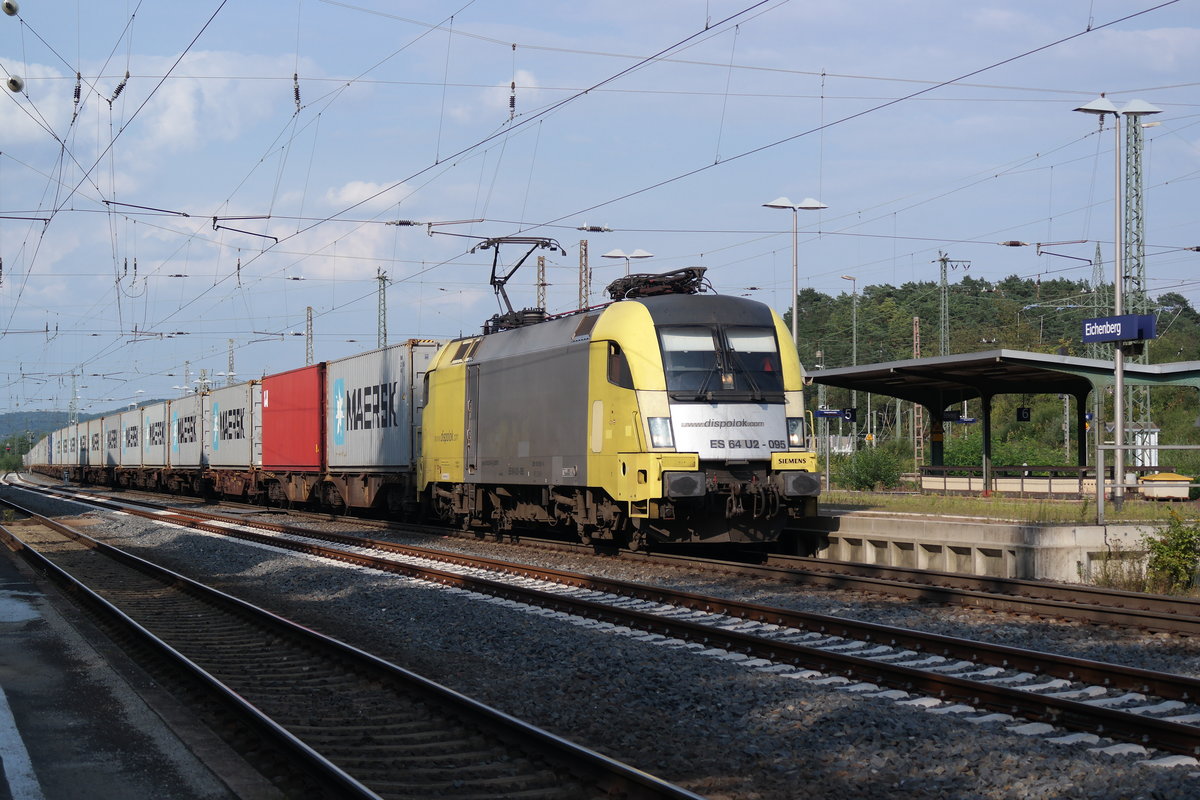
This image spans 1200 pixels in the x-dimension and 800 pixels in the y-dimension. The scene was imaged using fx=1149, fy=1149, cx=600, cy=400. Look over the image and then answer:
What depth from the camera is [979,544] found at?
1495 cm

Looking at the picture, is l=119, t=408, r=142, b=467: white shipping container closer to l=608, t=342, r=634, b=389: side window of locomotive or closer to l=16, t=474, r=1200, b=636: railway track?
l=16, t=474, r=1200, b=636: railway track

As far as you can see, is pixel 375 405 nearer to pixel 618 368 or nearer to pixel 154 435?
pixel 618 368

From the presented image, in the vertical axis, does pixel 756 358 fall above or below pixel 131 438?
above

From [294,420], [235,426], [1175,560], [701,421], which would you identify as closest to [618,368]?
[701,421]

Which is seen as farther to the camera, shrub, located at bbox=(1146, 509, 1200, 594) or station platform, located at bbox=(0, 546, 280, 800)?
shrub, located at bbox=(1146, 509, 1200, 594)

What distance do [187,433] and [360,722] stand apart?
38.9m

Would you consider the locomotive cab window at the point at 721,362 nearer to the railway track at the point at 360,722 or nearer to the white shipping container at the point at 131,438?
the railway track at the point at 360,722

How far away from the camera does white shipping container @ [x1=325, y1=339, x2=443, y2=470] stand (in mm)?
24297

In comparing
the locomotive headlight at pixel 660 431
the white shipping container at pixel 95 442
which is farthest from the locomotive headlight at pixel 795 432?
the white shipping container at pixel 95 442

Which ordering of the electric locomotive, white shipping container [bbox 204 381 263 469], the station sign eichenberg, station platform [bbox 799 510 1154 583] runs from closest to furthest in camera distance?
station platform [bbox 799 510 1154 583] → the electric locomotive → the station sign eichenberg → white shipping container [bbox 204 381 263 469]

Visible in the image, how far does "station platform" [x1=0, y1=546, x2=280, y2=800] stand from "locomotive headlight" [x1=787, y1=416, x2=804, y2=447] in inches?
352

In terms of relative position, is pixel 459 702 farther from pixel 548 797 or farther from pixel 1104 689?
pixel 1104 689

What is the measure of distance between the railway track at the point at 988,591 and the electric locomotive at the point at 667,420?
789 millimetres

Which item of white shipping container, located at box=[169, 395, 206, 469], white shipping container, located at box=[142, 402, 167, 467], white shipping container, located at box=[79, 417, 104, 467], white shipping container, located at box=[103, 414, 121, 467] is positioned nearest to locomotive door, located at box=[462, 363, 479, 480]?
white shipping container, located at box=[169, 395, 206, 469]
